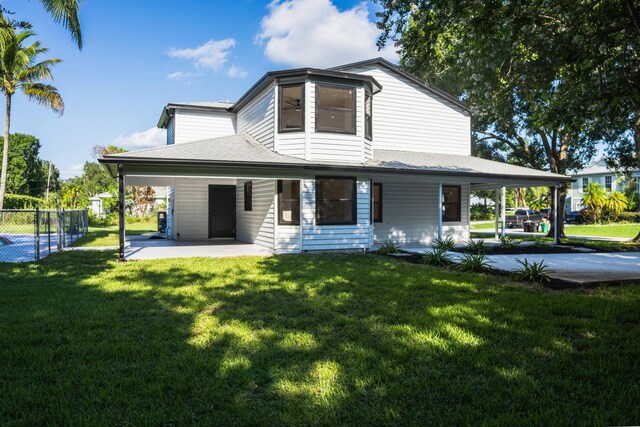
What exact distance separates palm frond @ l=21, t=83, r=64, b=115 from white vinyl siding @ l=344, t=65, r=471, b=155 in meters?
17.1

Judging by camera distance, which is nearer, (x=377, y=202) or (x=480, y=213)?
(x=377, y=202)

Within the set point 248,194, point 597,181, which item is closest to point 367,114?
point 248,194

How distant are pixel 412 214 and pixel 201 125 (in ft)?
31.4

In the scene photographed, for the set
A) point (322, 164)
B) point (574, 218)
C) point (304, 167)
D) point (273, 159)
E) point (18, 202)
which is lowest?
point (574, 218)

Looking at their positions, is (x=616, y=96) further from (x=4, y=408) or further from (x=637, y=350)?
(x=4, y=408)

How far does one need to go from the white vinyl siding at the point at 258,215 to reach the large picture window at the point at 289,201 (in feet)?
1.10

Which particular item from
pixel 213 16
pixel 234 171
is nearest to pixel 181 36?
pixel 213 16

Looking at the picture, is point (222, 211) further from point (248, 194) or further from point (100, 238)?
point (100, 238)

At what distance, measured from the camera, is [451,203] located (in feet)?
54.1

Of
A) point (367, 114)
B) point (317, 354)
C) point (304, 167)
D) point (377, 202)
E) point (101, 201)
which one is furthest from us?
point (101, 201)

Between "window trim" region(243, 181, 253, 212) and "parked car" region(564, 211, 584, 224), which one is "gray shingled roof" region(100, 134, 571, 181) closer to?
"window trim" region(243, 181, 253, 212)

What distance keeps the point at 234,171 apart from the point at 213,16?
9.88 meters

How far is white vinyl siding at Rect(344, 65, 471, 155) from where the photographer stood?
52.0 ft

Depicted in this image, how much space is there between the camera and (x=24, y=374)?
3314 mm
